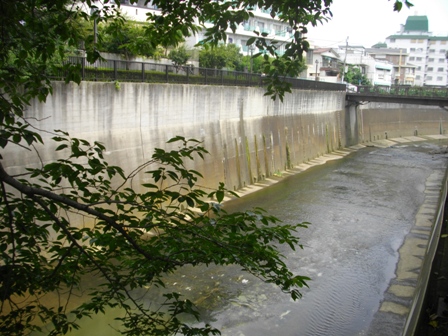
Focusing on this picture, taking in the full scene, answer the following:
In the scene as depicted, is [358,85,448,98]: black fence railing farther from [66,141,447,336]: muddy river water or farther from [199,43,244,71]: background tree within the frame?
[66,141,447,336]: muddy river water

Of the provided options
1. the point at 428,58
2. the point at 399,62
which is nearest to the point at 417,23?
the point at 428,58

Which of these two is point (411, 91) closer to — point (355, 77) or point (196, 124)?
point (355, 77)

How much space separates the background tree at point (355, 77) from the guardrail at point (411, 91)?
1700cm

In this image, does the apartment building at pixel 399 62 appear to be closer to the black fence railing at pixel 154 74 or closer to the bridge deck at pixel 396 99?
the bridge deck at pixel 396 99

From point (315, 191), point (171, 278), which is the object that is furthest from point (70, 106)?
point (315, 191)

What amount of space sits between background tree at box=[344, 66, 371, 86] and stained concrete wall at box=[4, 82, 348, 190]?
23.6 metres

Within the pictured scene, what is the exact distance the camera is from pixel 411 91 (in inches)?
1320

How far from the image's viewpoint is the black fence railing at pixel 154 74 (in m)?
13.1

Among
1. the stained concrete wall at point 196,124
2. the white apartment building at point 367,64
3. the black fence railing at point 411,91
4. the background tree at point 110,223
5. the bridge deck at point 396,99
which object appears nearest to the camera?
the background tree at point 110,223

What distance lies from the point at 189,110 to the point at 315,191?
6.84 meters

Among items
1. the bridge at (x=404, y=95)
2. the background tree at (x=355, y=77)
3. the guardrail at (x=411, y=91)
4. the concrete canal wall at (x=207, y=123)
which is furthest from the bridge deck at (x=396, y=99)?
the background tree at (x=355, y=77)

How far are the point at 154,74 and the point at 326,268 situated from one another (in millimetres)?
8558

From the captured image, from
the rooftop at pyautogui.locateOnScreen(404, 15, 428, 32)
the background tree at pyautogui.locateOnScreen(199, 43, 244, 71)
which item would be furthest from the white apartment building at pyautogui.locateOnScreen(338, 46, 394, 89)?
the rooftop at pyautogui.locateOnScreen(404, 15, 428, 32)

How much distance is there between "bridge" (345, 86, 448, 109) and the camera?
32459 millimetres
